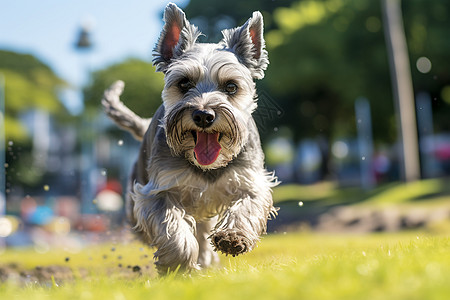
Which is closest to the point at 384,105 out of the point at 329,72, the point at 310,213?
the point at 329,72

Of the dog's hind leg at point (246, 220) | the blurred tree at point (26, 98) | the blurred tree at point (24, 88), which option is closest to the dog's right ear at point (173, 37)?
the dog's hind leg at point (246, 220)

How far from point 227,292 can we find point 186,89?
2.58 m

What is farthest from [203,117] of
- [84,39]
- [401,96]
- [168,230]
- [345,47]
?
[345,47]

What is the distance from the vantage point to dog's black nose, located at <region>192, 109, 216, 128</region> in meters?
5.00

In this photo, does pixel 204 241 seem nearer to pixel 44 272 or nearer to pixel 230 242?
pixel 230 242

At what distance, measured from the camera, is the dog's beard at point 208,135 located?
16.7ft

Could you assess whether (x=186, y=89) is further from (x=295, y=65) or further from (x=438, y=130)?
(x=438, y=130)

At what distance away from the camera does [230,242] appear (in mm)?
4926

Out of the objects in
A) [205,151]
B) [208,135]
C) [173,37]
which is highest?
[173,37]

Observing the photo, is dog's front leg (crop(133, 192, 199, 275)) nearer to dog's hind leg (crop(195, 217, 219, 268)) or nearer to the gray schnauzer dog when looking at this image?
the gray schnauzer dog

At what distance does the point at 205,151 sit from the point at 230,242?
90 centimetres

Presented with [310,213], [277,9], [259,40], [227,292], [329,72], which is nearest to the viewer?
[227,292]

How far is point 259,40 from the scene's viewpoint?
579cm

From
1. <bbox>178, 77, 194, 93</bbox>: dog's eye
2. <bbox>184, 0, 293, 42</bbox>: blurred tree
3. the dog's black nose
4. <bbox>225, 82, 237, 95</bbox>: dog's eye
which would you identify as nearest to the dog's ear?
<bbox>225, 82, 237, 95</bbox>: dog's eye
